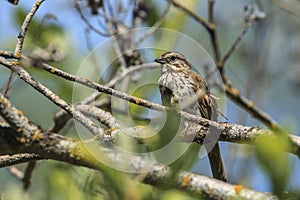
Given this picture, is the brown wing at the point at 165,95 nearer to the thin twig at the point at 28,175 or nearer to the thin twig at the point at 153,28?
the thin twig at the point at 153,28

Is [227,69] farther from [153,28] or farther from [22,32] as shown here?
[22,32]

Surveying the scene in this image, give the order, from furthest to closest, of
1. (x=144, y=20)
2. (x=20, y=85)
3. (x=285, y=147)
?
(x=144, y=20) < (x=20, y=85) < (x=285, y=147)

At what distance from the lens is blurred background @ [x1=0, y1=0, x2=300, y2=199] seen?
1219 millimetres

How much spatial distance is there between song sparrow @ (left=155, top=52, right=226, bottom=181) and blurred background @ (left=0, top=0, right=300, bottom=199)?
5.0 inches

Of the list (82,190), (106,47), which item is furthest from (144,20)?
(82,190)

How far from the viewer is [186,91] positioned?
4332 mm

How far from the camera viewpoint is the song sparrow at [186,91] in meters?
3.79

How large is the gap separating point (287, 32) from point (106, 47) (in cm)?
238

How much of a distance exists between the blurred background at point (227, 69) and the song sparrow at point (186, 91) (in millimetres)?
127

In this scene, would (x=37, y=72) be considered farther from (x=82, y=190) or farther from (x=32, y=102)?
(x=32, y=102)

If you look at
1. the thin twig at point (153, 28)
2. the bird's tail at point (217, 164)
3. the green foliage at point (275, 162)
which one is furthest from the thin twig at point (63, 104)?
the thin twig at point (153, 28)

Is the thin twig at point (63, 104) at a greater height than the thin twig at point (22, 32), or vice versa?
the thin twig at point (22, 32)

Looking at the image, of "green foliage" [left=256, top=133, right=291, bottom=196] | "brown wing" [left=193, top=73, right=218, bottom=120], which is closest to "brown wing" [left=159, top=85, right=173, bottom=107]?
"brown wing" [left=193, top=73, right=218, bottom=120]

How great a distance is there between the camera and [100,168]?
1184mm
